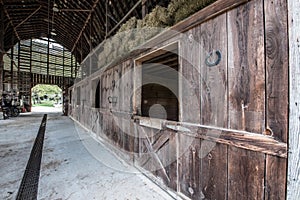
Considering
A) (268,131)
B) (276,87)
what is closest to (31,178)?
(268,131)

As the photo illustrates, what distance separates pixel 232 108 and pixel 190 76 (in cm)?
54

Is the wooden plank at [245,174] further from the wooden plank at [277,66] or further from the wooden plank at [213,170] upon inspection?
the wooden plank at [277,66]

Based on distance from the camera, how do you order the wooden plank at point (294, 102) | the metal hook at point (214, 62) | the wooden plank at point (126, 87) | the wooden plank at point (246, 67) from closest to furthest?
the wooden plank at point (294, 102)
the wooden plank at point (246, 67)
the metal hook at point (214, 62)
the wooden plank at point (126, 87)

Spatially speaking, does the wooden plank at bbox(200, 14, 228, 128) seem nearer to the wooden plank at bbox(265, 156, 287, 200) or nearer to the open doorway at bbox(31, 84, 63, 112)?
the wooden plank at bbox(265, 156, 287, 200)

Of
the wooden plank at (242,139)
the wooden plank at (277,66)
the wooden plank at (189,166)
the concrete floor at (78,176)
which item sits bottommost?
the concrete floor at (78,176)

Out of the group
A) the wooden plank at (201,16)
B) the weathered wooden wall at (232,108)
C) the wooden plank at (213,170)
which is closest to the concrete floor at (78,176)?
the weathered wooden wall at (232,108)

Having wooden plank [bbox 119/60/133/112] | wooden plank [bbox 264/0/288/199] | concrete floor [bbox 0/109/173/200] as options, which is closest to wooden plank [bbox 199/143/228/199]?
wooden plank [bbox 264/0/288/199]

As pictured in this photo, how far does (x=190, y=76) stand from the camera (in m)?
1.71

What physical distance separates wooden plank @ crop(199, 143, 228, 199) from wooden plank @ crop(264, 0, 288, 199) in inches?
13.0

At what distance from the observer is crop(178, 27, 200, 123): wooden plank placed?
163cm

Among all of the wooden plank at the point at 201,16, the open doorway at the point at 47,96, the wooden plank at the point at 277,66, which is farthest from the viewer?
the open doorway at the point at 47,96

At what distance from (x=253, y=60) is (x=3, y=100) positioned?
1284cm

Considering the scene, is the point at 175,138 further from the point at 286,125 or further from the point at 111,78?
the point at 111,78

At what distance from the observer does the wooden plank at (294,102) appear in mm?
881
